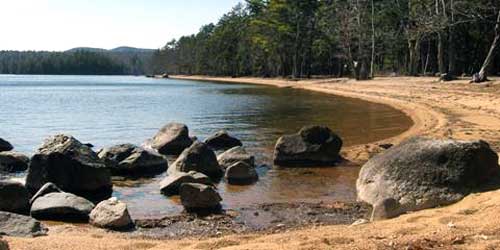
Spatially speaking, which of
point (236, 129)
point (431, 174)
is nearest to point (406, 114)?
point (236, 129)

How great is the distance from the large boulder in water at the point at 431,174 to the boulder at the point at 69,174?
5.93m

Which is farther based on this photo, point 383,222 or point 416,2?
point 416,2

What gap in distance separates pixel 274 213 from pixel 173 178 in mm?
2856

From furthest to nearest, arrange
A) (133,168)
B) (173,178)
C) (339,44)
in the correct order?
(339,44) → (133,168) → (173,178)

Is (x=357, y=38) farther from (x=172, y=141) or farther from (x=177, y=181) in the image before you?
(x=177, y=181)

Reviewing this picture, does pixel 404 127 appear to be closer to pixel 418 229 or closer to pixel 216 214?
pixel 216 214

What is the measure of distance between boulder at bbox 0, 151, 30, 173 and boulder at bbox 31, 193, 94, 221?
542 cm

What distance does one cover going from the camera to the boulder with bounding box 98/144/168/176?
1500 centimetres

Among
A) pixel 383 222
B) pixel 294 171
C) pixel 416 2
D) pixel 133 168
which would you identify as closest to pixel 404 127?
pixel 294 171

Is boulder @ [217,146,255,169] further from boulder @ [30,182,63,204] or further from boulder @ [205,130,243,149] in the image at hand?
boulder @ [30,182,63,204]

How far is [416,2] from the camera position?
183 ft

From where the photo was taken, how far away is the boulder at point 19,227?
28.8ft

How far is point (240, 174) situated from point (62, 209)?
4.61m

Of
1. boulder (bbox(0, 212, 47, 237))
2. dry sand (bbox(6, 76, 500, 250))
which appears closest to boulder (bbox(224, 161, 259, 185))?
dry sand (bbox(6, 76, 500, 250))
